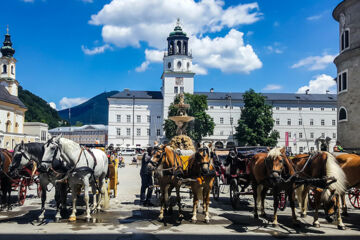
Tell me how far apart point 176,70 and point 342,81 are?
51698 mm

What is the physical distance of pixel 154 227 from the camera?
8016 millimetres

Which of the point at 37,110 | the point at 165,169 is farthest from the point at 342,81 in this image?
the point at 37,110

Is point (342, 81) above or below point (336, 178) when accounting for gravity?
above

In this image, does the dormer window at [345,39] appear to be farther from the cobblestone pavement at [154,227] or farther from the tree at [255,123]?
the tree at [255,123]

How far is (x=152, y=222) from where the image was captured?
8.57 meters

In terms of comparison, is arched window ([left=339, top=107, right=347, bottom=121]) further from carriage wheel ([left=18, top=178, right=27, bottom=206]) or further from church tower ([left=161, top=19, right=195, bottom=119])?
church tower ([left=161, top=19, right=195, bottom=119])


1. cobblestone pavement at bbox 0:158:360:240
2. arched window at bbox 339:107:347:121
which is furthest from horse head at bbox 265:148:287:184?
arched window at bbox 339:107:347:121

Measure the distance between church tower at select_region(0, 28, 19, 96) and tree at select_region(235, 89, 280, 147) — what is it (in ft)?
180

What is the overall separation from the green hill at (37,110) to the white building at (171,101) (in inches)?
2003

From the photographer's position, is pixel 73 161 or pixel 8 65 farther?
pixel 8 65

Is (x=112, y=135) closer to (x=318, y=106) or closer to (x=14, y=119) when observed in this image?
(x=14, y=119)

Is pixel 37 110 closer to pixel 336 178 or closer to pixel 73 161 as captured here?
pixel 73 161

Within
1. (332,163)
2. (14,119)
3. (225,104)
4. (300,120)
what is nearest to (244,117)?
(225,104)

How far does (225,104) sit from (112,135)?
3085 cm
